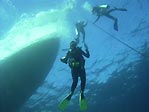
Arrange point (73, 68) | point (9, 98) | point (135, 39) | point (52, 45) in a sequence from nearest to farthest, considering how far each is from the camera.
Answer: point (73, 68)
point (9, 98)
point (52, 45)
point (135, 39)

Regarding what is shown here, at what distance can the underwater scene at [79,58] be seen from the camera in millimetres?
15348

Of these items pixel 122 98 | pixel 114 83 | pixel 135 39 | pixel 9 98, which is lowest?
pixel 122 98

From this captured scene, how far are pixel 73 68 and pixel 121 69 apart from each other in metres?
20.6

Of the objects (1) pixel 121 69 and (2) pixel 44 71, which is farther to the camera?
(1) pixel 121 69

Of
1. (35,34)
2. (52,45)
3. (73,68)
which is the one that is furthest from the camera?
(35,34)

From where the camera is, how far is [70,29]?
21344 mm

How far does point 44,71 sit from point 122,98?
846 inches

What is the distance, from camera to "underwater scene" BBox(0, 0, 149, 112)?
50.4 ft

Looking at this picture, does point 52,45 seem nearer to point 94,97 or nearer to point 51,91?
point 51,91

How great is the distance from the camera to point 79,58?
1156 cm

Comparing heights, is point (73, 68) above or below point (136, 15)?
below

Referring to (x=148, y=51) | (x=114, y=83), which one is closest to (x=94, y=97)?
(x=114, y=83)

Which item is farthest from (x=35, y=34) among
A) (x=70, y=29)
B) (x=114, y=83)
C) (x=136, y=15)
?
(x=114, y=83)

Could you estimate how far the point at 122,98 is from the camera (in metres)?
36.2
